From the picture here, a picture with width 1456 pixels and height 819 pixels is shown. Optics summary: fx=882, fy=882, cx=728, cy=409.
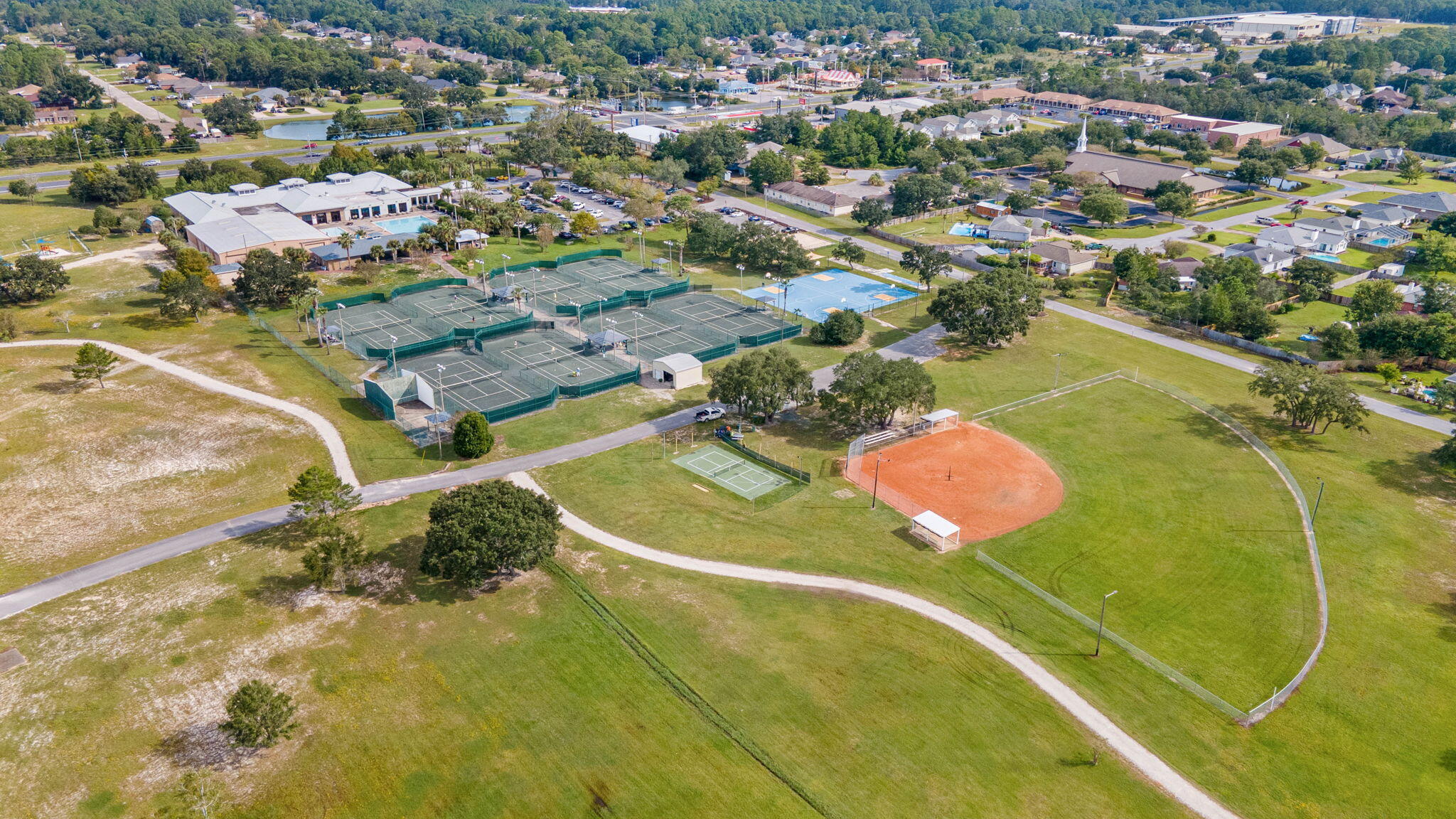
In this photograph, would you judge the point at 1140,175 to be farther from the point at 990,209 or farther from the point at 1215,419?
the point at 1215,419

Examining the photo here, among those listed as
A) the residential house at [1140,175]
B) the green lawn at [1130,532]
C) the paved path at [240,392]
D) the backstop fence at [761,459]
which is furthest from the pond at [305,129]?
the green lawn at [1130,532]

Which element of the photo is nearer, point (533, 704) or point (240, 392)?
point (533, 704)

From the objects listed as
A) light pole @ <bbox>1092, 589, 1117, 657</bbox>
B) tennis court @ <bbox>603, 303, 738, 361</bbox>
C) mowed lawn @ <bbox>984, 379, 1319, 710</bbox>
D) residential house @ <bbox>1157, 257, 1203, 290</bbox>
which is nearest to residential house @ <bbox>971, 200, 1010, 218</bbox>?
residential house @ <bbox>1157, 257, 1203, 290</bbox>

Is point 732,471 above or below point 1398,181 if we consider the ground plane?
below

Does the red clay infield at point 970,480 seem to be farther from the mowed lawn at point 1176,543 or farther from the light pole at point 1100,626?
the light pole at point 1100,626

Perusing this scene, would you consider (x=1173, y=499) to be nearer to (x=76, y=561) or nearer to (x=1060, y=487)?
(x=1060, y=487)

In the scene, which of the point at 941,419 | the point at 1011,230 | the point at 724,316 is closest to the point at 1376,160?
the point at 1011,230
